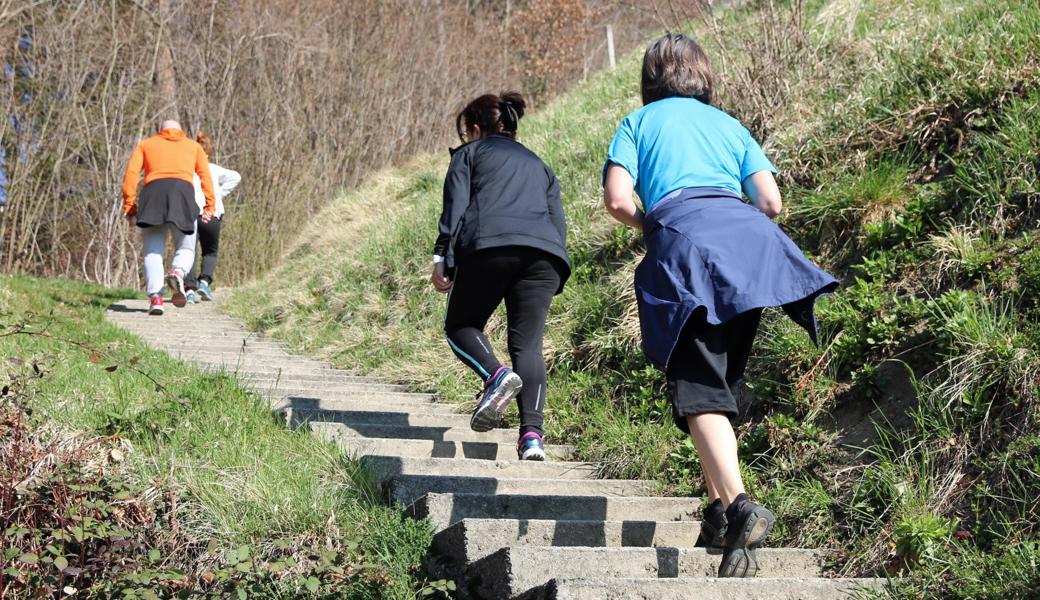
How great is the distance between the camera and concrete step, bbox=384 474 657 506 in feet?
12.0

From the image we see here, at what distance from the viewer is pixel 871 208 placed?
4750mm

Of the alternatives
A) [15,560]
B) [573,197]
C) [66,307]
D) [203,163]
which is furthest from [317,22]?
[15,560]

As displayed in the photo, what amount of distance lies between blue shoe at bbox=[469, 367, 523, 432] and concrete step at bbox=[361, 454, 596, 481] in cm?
25

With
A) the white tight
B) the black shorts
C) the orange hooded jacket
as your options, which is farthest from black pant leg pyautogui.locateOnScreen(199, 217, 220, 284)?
the black shorts

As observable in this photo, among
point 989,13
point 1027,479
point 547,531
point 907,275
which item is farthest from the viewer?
point 989,13

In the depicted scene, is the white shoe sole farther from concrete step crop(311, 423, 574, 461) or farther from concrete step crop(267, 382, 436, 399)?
concrete step crop(311, 423, 574, 461)

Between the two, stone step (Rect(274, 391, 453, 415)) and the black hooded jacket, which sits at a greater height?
the black hooded jacket

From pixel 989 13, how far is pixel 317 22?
40.7ft

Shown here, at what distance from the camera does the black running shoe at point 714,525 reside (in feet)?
10.0

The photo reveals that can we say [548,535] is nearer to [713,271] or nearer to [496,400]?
[496,400]

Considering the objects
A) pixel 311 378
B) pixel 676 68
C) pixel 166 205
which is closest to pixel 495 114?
pixel 676 68

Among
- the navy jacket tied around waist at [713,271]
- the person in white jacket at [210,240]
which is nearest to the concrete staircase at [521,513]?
the navy jacket tied around waist at [713,271]

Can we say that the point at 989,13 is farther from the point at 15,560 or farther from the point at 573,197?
the point at 15,560

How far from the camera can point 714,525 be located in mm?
3072
